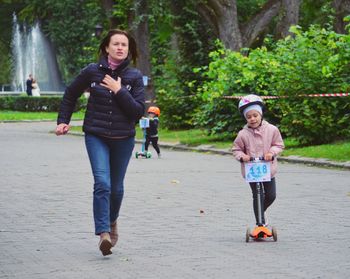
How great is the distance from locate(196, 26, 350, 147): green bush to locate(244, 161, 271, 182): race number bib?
38.8 ft

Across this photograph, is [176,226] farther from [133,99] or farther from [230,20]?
[230,20]

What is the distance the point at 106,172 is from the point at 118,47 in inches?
39.6

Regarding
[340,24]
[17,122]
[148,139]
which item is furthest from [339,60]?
[17,122]

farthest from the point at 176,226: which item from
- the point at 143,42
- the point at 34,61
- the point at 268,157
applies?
the point at 34,61

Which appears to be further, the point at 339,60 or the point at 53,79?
the point at 53,79

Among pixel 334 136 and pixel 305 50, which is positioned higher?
pixel 305 50

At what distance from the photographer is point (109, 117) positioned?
8148 millimetres

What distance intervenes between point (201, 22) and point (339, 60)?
14154mm

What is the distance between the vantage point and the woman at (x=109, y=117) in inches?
318

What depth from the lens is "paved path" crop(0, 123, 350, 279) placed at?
7559 millimetres

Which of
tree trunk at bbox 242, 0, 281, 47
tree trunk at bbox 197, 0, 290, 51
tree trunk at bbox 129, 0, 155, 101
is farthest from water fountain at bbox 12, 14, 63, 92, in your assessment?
tree trunk at bbox 197, 0, 290, 51

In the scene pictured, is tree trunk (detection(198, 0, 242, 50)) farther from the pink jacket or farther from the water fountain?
the water fountain

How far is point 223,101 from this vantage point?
26.5 metres

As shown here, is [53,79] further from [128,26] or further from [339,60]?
[339,60]
